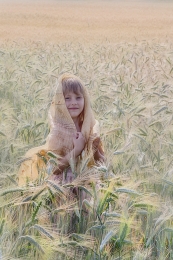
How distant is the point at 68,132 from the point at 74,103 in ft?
0.56

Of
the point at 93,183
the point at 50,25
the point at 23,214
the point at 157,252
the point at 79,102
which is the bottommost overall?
the point at 157,252

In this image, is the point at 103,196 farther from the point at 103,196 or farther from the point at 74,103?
the point at 74,103

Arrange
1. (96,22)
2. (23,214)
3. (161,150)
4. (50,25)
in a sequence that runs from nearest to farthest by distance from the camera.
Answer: (23,214)
(161,150)
(50,25)
(96,22)

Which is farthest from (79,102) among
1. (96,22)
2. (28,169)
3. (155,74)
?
(96,22)

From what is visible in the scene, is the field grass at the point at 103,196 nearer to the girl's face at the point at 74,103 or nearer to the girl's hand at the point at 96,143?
the girl's hand at the point at 96,143

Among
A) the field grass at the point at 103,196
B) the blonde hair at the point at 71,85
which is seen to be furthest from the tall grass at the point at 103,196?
the blonde hair at the point at 71,85

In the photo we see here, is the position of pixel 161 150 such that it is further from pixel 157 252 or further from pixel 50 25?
pixel 50 25

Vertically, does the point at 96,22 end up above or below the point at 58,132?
above

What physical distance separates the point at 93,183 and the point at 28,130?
4.41ft

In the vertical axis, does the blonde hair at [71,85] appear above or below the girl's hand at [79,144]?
above

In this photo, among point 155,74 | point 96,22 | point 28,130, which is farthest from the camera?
point 96,22

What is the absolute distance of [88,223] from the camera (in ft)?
7.36

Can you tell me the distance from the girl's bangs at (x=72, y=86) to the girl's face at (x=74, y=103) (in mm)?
18

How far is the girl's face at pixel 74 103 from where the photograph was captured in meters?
2.80
